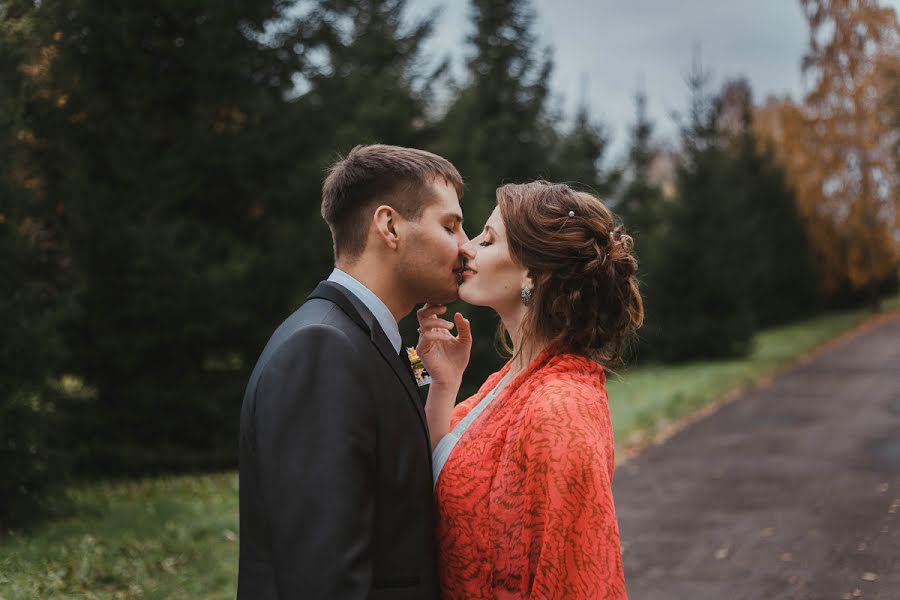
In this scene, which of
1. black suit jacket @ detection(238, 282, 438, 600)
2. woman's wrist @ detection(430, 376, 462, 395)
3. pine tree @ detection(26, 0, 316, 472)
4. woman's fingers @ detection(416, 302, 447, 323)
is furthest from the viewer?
pine tree @ detection(26, 0, 316, 472)

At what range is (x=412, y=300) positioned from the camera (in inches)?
96.0

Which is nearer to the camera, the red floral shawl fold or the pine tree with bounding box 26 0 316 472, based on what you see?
the red floral shawl fold

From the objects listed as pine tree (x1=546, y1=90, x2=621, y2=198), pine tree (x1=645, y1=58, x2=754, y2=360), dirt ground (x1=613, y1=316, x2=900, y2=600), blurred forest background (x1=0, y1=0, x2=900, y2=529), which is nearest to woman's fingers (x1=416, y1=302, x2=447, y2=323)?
dirt ground (x1=613, y1=316, x2=900, y2=600)

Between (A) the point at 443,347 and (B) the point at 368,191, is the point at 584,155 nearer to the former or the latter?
(A) the point at 443,347

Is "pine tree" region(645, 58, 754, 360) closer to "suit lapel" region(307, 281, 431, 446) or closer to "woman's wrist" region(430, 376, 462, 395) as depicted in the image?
"woman's wrist" region(430, 376, 462, 395)

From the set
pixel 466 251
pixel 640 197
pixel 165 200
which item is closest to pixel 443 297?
pixel 466 251

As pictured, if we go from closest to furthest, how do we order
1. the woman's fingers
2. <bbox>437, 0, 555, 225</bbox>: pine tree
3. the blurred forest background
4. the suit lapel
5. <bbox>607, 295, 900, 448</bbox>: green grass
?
the suit lapel → the woman's fingers → the blurred forest background → <bbox>607, 295, 900, 448</bbox>: green grass → <bbox>437, 0, 555, 225</bbox>: pine tree

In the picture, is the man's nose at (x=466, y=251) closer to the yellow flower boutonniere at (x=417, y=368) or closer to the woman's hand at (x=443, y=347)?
the woman's hand at (x=443, y=347)

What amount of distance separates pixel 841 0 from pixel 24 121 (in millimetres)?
28290

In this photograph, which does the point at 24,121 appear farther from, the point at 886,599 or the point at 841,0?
the point at 841,0

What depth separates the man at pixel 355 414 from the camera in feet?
5.91

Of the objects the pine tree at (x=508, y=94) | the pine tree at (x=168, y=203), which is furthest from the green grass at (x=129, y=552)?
the pine tree at (x=508, y=94)

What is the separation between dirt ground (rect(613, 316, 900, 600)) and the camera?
5434mm

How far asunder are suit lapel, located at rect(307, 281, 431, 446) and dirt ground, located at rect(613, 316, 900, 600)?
381cm
